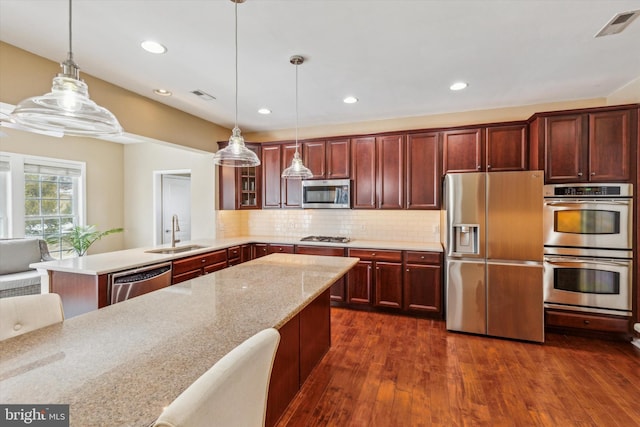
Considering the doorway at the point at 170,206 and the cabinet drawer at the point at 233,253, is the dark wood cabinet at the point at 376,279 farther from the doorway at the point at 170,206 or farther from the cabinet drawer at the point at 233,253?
the doorway at the point at 170,206

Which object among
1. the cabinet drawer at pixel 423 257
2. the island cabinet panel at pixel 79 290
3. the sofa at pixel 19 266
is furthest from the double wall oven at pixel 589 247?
the sofa at pixel 19 266

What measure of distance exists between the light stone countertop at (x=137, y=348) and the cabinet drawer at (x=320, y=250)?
7.11 feet

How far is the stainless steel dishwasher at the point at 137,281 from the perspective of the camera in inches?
101

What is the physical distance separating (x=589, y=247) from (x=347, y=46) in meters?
3.18

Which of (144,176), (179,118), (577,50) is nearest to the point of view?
(577,50)

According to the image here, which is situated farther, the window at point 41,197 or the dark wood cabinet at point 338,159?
the window at point 41,197

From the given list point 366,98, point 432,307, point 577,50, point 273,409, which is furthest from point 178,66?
point 432,307

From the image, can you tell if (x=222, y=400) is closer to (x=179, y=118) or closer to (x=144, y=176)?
(x=179, y=118)

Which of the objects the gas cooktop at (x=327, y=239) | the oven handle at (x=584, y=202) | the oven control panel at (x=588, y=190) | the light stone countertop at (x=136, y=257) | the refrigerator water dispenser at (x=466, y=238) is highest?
the oven control panel at (x=588, y=190)

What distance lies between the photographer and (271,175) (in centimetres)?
466

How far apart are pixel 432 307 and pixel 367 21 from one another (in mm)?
3164

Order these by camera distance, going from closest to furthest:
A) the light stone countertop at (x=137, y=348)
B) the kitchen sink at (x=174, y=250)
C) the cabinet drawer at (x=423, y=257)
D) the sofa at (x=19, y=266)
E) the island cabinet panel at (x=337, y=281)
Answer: the light stone countertop at (x=137, y=348)
the kitchen sink at (x=174, y=250)
the cabinet drawer at (x=423, y=257)
the sofa at (x=19, y=266)
the island cabinet panel at (x=337, y=281)

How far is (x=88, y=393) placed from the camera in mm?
786

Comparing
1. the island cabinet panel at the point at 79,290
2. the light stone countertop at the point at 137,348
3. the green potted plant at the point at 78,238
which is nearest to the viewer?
the light stone countertop at the point at 137,348
